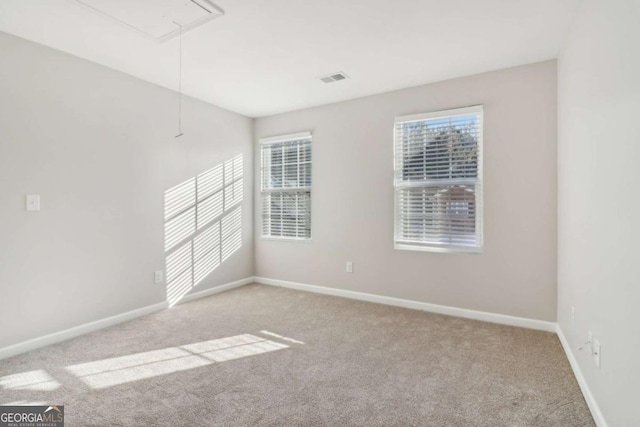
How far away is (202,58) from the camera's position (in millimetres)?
2943

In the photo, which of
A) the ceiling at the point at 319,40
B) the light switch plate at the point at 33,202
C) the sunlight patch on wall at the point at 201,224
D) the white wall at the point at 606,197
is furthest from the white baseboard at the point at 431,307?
the light switch plate at the point at 33,202

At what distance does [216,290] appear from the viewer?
14.3ft

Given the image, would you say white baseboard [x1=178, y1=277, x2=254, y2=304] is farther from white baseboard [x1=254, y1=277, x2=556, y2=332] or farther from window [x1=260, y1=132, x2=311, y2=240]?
window [x1=260, y1=132, x2=311, y2=240]

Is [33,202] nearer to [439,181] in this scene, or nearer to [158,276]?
[158,276]

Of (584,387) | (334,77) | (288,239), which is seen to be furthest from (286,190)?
(584,387)

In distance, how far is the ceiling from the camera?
222cm

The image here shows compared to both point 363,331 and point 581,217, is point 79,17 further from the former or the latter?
point 581,217

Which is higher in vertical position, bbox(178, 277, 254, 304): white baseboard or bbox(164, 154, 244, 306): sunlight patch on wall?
bbox(164, 154, 244, 306): sunlight patch on wall

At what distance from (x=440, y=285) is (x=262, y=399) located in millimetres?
2320

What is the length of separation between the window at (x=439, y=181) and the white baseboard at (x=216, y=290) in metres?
2.38

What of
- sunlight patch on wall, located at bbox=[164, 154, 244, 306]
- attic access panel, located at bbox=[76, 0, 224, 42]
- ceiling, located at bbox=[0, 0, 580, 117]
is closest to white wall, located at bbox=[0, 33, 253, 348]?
sunlight patch on wall, located at bbox=[164, 154, 244, 306]

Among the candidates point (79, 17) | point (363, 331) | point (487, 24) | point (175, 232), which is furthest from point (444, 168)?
point (79, 17)

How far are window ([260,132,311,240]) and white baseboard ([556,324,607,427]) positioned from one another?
2.98 metres

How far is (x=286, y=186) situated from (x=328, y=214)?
844mm
